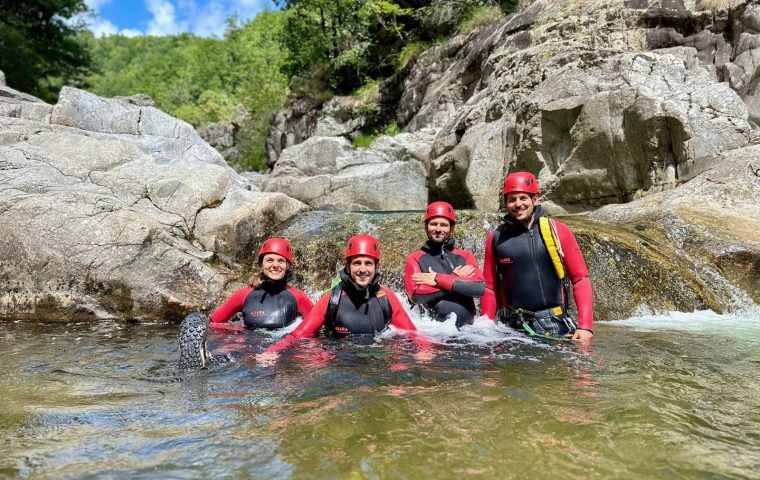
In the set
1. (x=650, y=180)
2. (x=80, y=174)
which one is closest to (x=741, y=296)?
(x=650, y=180)

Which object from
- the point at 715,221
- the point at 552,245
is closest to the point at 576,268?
the point at 552,245

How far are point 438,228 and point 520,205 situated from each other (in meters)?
1.17

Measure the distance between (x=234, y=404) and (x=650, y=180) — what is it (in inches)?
364

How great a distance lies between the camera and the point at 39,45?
28.4 meters

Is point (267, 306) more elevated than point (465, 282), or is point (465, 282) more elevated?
point (465, 282)

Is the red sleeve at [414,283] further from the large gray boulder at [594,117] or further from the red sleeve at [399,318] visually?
the large gray boulder at [594,117]

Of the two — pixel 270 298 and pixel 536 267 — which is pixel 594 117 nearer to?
pixel 536 267

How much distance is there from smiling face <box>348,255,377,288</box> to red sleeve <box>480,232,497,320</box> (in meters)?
1.24

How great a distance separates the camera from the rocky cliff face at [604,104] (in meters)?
9.56

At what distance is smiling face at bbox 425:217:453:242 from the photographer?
19.9 feet

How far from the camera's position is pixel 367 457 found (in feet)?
7.91

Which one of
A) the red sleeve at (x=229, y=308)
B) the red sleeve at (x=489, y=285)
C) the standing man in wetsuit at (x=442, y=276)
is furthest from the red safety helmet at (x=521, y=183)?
the red sleeve at (x=229, y=308)

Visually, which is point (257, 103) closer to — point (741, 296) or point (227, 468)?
point (741, 296)

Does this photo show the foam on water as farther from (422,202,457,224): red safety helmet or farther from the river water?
(422,202,457,224): red safety helmet
